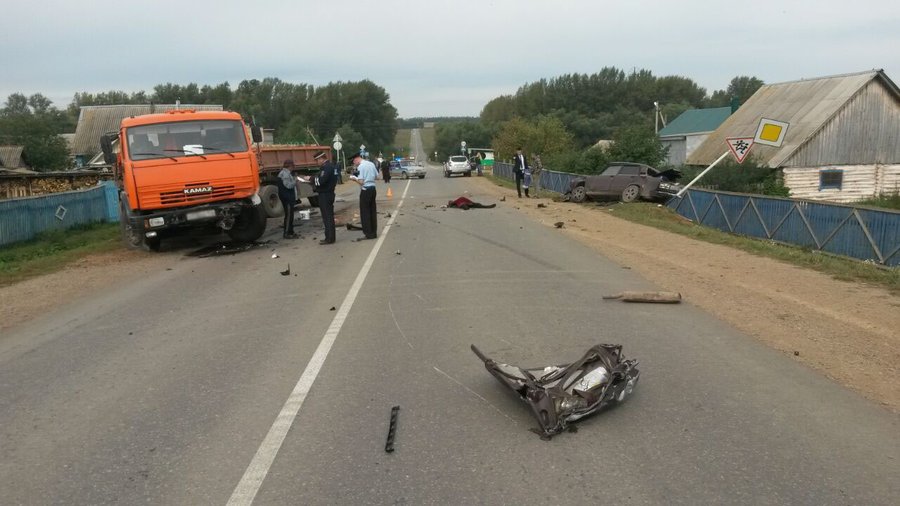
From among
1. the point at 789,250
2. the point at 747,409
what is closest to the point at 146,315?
the point at 747,409

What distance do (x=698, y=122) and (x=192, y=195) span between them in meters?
61.5

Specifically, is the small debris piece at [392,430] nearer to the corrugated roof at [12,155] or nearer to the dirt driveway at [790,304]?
the dirt driveway at [790,304]

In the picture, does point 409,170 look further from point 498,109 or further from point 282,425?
point 498,109

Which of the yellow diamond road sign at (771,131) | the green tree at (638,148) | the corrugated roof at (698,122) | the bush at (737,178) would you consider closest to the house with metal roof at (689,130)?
the corrugated roof at (698,122)

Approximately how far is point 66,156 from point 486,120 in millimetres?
108900

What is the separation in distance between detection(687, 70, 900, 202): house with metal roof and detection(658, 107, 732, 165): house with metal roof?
92.5 feet

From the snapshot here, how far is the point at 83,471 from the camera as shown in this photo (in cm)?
417

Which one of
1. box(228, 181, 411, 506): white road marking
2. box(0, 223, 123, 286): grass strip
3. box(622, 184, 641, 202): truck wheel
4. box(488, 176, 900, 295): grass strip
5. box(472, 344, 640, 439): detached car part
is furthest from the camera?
box(622, 184, 641, 202): truck wheel

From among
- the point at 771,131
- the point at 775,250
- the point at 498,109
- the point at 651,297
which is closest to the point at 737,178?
the point at 771,131

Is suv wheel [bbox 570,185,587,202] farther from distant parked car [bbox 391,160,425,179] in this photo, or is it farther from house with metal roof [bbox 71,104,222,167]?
house with metal roof [bbox 71,104,222,167]

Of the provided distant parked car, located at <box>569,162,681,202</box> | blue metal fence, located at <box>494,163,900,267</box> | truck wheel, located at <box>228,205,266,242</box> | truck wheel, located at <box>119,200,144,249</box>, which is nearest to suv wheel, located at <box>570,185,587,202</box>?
distant parked car, located at <box>569,162,681,202</box>

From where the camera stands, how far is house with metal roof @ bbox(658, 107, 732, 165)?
63.7 metres

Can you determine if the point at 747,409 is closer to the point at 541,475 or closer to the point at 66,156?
the point at 541,475

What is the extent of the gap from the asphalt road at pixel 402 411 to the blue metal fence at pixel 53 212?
7.73 meters
